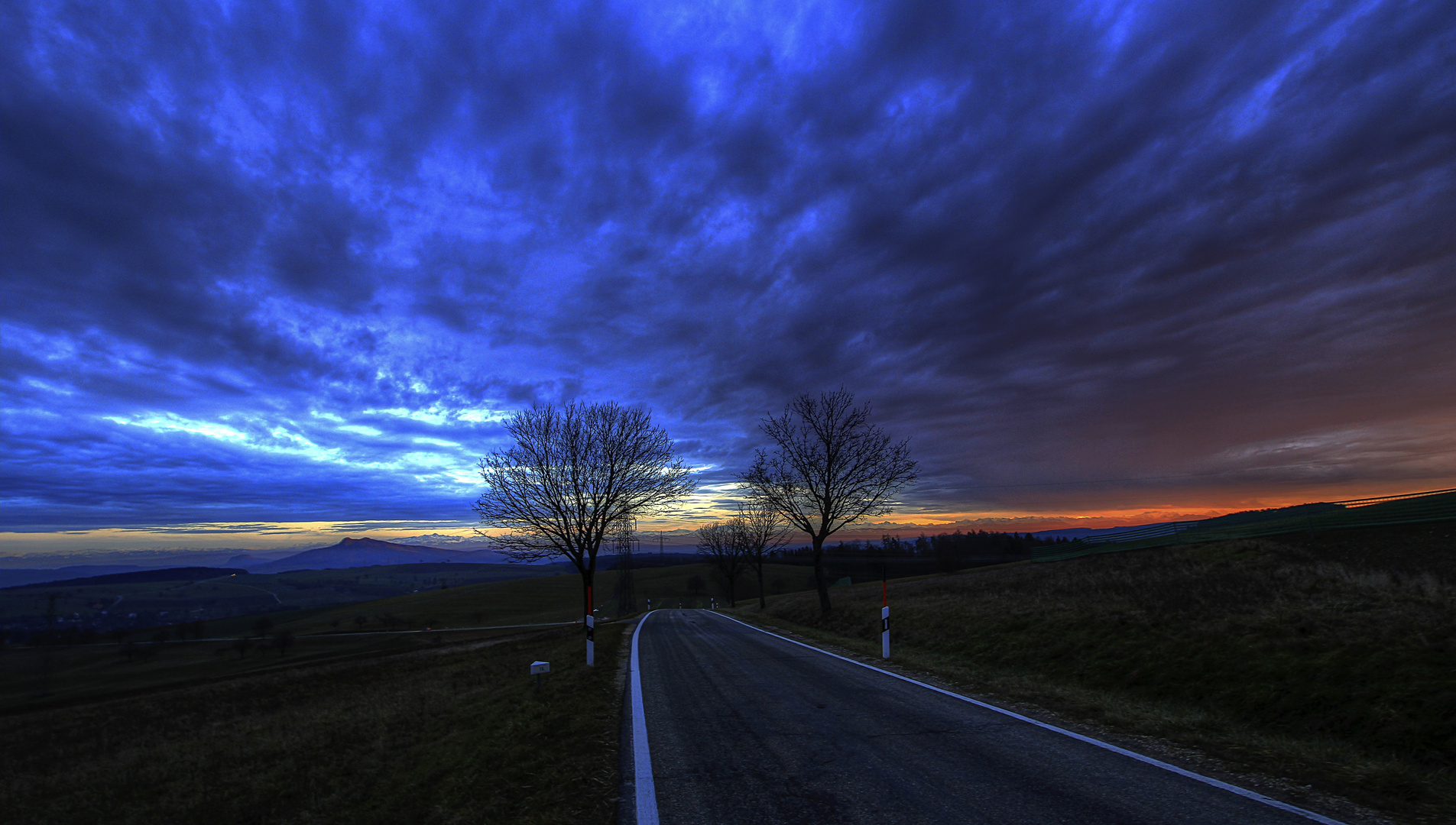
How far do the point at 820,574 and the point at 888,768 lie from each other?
73.1 ft

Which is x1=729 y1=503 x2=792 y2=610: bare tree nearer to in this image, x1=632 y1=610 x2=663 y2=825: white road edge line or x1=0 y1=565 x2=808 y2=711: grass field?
x1=0 y1=565 x2=808 y2=711: grass field

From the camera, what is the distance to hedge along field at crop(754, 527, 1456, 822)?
6.40 metres

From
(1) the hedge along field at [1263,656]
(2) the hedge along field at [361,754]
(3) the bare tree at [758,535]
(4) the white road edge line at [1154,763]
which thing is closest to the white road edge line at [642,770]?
(4) the white road edge line at [1154,763]

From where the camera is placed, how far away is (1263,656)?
10.1 meters

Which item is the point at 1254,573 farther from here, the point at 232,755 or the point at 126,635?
the point at 126,635

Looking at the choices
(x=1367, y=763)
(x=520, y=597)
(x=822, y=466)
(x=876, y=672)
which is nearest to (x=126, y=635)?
(x=520, y=597)

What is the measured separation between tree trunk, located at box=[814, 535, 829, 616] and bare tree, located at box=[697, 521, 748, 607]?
90.9 ft

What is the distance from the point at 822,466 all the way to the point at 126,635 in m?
128

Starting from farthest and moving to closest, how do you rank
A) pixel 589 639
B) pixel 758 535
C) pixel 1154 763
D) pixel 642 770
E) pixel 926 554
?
pixel 926 554 < pixel 758 535 < pixel 589 639 < pixel 642 770 < pixel 1154 763

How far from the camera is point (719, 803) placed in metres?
4.75

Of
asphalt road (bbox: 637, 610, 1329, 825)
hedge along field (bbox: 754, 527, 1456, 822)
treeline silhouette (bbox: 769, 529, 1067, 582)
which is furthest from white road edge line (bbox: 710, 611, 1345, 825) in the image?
treeline silhouette (bbox: 769, 529, 1067, 582)

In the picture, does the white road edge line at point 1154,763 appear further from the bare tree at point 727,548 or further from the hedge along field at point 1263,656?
the bare tree at point 727,548

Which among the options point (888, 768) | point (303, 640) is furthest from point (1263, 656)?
point (303, 640)

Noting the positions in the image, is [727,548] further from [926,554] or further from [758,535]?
[926,554]
